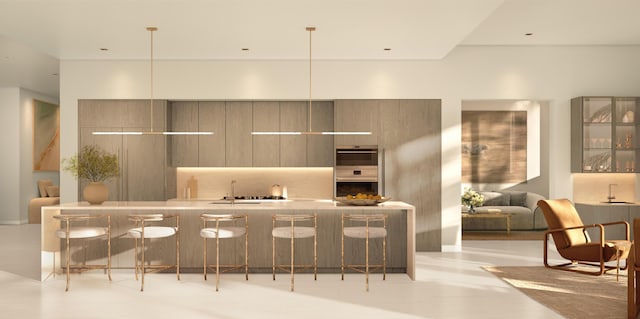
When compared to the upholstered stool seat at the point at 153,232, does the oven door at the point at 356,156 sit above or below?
above

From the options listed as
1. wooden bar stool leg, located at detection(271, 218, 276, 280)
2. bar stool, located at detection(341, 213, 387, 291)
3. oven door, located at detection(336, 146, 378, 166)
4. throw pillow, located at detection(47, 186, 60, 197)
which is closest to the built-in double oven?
oven door, located at detection(336, 146, 378, 166)

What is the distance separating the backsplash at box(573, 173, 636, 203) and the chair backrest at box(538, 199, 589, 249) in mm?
2062

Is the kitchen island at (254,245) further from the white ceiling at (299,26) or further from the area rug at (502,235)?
the area rug at (502,235)

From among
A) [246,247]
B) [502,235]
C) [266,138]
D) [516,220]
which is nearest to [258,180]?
[266,138]

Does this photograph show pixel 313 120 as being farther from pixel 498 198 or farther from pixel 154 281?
pixel 498 198

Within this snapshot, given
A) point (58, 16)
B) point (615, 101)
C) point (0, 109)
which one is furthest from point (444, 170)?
point (0, 109)

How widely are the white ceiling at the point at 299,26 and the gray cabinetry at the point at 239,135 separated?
0.84 m

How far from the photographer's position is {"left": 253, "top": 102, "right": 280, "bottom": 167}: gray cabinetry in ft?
29.0

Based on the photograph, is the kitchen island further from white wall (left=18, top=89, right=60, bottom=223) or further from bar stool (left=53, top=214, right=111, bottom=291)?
white wall (left=18, top=89, right=60, bottom=223)

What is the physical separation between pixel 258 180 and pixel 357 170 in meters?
1.64

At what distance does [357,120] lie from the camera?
867 centimetres

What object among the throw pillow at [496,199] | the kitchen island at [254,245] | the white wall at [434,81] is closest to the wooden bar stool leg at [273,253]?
the kitchen island at [254,245]

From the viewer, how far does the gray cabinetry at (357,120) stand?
341 inches

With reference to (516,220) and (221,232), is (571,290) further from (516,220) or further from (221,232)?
(516,220)
